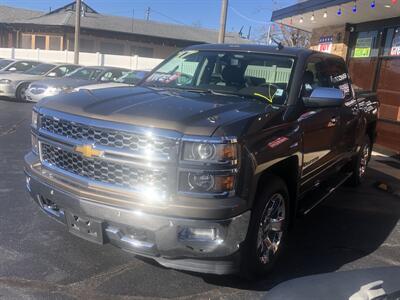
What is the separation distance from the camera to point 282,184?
4.01 metres

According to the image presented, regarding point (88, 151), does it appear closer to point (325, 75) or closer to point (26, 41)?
point (325, 75)

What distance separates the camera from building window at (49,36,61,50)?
3825cm

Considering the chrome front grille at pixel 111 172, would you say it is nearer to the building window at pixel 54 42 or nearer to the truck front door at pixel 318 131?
the truck front door at pixel 318 131

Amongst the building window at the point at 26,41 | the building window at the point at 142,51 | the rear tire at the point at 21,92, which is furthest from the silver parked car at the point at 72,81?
the building window at the point at 26,41

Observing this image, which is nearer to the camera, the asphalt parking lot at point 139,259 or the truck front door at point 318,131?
the asphalt parking lot at point 139,259

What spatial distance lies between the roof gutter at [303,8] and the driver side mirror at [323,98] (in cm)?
665

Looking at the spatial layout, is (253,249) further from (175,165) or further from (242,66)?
(242,66)

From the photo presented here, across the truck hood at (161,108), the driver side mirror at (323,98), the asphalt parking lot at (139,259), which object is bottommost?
the asphalt parking lot at (139,259)

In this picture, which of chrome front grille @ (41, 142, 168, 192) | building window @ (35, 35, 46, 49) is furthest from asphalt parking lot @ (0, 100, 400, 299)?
building window @ (35, 35, 46, 49)

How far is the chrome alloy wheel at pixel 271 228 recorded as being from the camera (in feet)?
12.5

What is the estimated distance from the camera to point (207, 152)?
327 centimetres

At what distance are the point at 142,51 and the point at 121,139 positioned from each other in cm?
3761

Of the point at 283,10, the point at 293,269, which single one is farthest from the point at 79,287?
the point at 283,10

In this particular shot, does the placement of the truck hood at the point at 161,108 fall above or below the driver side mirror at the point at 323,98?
below
